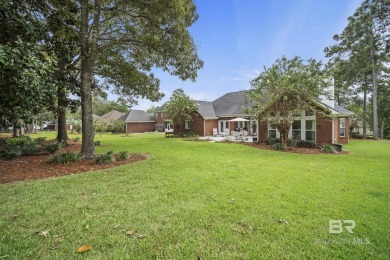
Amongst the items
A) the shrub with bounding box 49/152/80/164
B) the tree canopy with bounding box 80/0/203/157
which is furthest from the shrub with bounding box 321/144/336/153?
the shrub with bounding box 49/152/80/164

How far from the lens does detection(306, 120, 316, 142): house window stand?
49.5 feet

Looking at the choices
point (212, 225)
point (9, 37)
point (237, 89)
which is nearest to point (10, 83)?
point (9, 37)

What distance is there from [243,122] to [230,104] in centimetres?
369

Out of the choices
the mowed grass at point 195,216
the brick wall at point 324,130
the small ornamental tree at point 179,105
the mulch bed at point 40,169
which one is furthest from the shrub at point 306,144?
the small ornamental tree at point 179,105

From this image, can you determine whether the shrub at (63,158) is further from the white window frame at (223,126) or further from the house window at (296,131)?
the white window frame at (223,126)

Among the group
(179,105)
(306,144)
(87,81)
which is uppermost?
(179,105)

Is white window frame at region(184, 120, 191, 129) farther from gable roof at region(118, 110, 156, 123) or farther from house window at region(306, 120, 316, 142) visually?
gable roof at region(118, 110, 156, 123)

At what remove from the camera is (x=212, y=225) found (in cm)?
331

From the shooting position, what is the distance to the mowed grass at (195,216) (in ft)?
8.87

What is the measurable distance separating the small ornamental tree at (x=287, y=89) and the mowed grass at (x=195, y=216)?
7.66 meters

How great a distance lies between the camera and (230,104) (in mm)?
28734

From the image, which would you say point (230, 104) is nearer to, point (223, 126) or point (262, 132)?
point (223, 126)

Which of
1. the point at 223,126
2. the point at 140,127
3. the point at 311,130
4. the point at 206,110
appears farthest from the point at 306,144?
the point at 140,127

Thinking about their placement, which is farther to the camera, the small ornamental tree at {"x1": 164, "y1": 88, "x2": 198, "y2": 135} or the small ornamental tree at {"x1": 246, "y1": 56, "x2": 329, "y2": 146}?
the small ornamental tree at {"x1": 164, "y1": 88, "x2": 198, "y2": 135}
